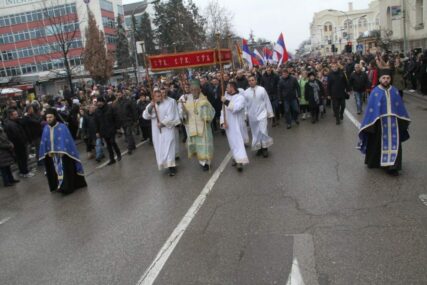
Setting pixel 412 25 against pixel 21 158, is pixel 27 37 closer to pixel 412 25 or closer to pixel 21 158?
pixel 412 25

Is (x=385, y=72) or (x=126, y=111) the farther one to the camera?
(x=126, y=111)

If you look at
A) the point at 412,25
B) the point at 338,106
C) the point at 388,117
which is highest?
the point at 412,25

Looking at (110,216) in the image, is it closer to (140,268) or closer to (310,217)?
(140,268)

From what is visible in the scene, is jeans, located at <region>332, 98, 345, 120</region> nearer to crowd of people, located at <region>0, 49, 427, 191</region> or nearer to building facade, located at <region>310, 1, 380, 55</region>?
crowd of people, located at <region>0, 49, 427, 191</region>

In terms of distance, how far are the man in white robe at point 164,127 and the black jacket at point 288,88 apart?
16.3 feet

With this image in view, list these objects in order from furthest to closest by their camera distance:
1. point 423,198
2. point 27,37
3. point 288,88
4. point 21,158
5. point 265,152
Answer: point 27,37 < point 288,88 < point 21,158 < point 265,152 < point 423,198

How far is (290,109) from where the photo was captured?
44.2 feet

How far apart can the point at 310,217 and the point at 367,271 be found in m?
1.51

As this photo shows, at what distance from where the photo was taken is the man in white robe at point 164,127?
29.3ft

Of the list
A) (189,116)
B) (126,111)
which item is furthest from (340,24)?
(189,116)

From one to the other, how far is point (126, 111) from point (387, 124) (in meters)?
8.01

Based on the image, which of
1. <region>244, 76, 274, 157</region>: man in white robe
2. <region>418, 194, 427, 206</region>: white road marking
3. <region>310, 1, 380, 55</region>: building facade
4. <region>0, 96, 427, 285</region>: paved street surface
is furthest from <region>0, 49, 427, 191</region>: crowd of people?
<region>310, 1, 380, 55</region>: building facade

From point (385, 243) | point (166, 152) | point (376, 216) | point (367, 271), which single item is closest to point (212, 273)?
point (367, 271)

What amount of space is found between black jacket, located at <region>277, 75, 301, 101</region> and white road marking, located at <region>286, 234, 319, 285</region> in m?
8.57
